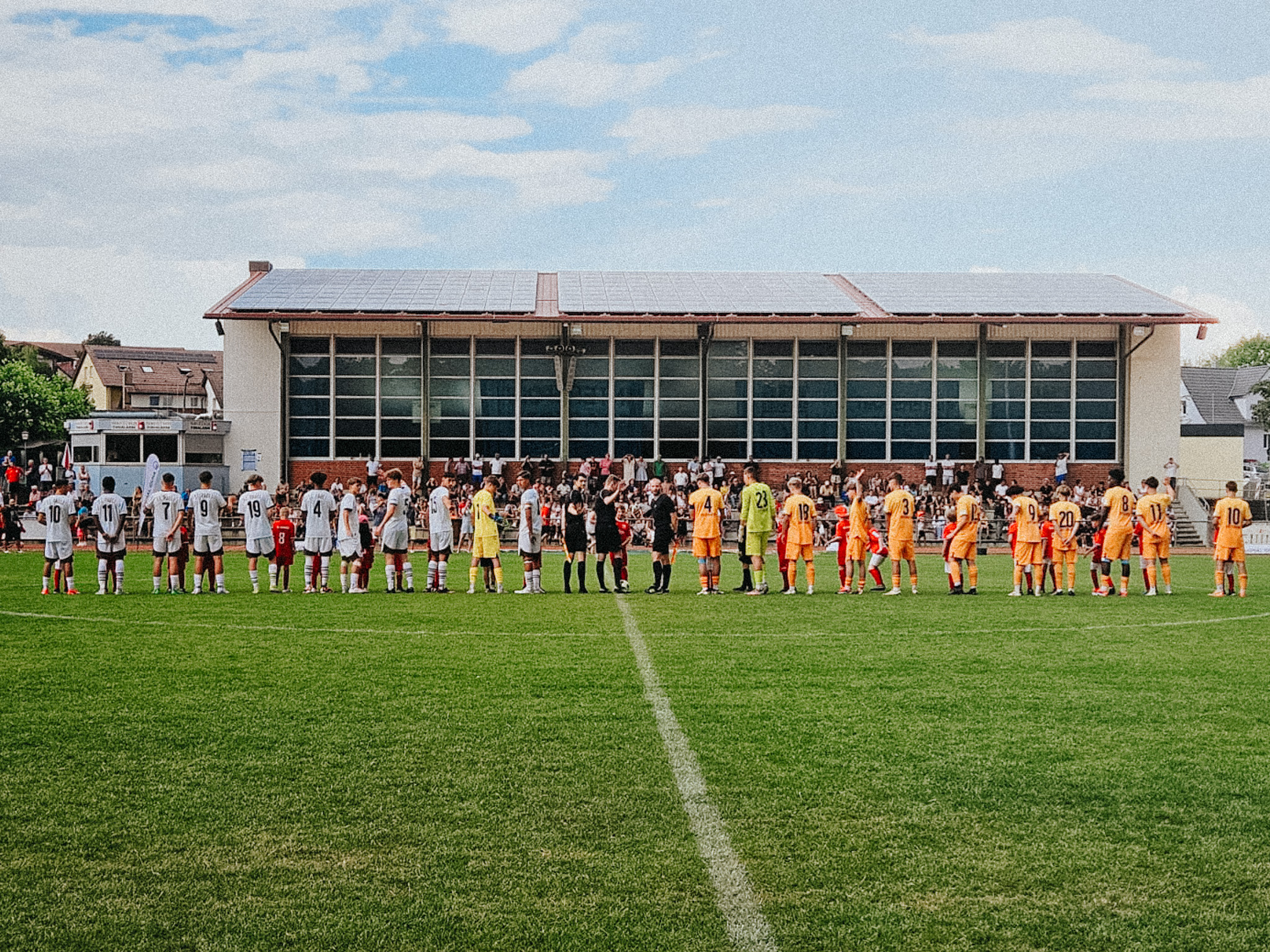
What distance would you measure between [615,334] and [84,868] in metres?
A: 37.4

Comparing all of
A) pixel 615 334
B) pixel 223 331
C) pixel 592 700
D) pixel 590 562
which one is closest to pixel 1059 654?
pixel 592 700

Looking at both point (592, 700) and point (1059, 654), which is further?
point (1059, 654)

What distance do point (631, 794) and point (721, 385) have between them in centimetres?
3616

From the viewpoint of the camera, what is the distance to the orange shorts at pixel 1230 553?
62.2 feet

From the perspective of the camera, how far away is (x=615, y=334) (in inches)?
1661

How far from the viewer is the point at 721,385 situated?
42.4 m

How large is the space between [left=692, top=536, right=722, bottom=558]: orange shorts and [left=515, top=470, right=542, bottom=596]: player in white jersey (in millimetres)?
2519

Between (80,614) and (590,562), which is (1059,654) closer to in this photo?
(80,614)

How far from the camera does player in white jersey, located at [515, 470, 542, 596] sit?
62.1ft

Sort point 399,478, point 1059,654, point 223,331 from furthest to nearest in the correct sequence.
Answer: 1. point 223,331
2. point 399,478
3. point 1059,654

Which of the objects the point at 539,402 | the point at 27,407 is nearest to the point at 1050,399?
the point at 539,402

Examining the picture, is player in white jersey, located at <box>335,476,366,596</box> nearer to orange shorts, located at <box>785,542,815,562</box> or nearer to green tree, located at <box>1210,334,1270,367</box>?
orange shorts, located at <box>785,542,815,562</box>

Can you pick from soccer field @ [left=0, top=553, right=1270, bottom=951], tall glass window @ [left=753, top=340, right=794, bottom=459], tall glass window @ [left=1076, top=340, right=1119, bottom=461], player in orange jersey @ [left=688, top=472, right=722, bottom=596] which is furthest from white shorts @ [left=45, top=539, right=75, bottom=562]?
tall glass window @ [left=1076, top=340, right=1119, bottom=461]

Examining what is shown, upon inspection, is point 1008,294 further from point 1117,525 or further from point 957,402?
point 1117,525
